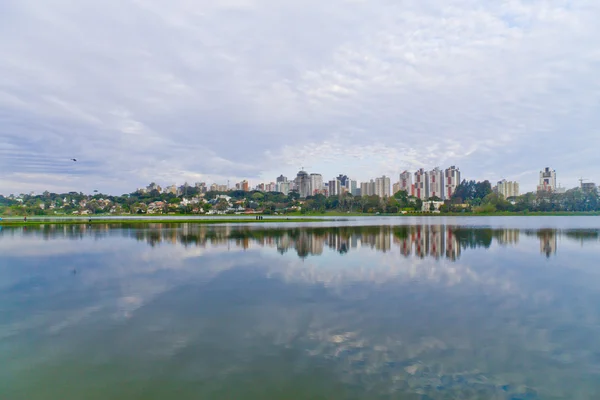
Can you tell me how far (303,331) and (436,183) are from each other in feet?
662

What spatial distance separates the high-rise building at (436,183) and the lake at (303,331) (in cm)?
18969

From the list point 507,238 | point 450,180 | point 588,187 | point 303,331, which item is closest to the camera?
point 303,331

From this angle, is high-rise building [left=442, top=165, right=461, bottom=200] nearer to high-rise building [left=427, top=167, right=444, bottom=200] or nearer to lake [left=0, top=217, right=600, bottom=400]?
high-rise building [left=427, top=167, right=444, bottom=200]

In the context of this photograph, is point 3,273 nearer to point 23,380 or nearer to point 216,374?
point 23,380

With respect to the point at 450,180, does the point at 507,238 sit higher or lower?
lower

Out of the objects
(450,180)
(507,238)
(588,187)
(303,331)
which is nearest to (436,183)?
(450,180)

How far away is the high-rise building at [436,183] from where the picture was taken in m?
197

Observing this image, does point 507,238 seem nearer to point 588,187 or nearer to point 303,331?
point 303,331

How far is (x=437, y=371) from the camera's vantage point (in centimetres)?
637

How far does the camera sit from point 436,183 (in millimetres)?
197125

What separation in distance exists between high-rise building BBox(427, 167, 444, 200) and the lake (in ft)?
622

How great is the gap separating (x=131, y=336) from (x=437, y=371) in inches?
243

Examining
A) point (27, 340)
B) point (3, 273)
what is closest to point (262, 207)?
point (3, 273)

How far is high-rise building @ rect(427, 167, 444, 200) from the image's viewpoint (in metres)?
197
